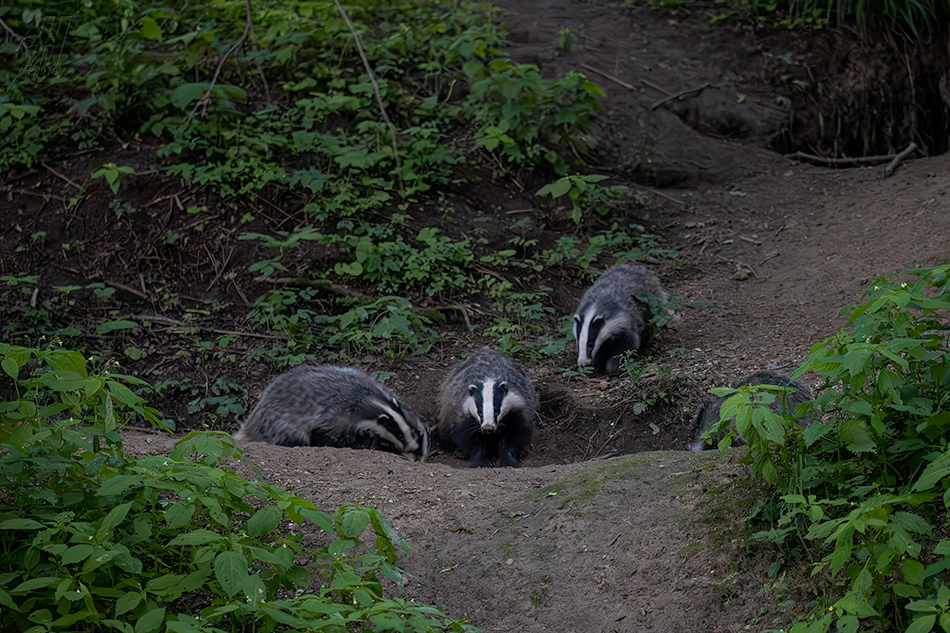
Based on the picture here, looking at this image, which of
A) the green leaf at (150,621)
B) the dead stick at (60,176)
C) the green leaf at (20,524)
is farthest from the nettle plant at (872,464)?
the dead stick at (60,176)

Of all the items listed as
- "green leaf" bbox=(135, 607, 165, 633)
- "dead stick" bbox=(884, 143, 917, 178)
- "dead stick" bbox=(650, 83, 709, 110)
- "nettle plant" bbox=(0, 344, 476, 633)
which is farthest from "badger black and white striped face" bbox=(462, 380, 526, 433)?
"dead stick" bbox=(884, 143, 917, 178)

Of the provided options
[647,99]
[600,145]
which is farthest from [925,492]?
[647,99]

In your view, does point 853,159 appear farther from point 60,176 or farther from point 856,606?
point 60,176

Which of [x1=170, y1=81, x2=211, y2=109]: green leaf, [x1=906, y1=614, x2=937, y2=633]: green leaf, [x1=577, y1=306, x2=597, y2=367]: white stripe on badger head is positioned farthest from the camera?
[x1=170, y1=81, x2=211, y2=109]: green leaf

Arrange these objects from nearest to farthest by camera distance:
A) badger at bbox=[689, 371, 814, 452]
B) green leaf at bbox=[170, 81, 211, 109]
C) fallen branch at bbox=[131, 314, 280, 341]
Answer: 1. badger at bbox=[689, 371, 814, 452]
2. fallen branch at bbox=[131, 314, 280, 341]
3. green leaf at bbox=[170, 81, 211, 109]

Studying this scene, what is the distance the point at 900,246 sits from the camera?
5648 millimetres

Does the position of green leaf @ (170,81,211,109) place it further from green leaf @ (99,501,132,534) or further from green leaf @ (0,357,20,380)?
green leaf @ (99,501,132,534)

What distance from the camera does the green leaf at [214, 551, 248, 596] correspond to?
1.91 meters

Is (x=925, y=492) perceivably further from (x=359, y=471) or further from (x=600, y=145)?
(x=600, y=145)

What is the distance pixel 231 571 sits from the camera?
76.7 inches

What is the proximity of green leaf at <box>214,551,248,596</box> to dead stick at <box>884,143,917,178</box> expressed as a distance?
22.8ft

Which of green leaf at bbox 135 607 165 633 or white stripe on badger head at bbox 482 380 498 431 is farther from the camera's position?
white stripe on badger head at bbox 482 380 498 431

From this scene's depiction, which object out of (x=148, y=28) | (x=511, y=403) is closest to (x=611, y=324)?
(x=511, y=403)

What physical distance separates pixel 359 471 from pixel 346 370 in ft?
4.25
